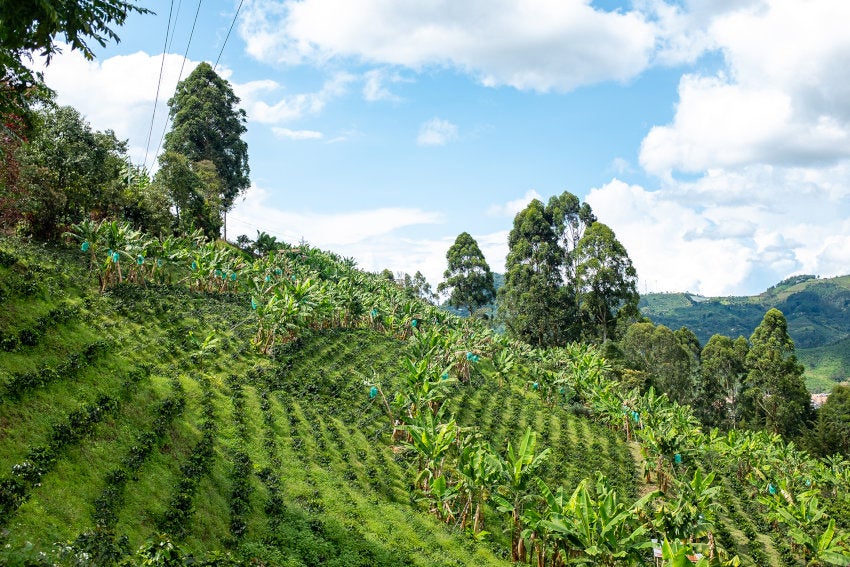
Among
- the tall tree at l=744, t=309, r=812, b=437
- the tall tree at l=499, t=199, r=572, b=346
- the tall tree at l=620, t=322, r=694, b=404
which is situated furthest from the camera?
the tall tree at l=499, t=199, r=572, b=346

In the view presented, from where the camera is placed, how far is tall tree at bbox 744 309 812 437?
155 ft

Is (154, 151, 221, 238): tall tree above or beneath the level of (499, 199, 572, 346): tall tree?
above

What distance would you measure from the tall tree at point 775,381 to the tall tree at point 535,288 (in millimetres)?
17083

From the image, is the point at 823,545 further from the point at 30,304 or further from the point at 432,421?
the point at 30,304

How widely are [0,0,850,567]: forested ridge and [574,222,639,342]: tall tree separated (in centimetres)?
27

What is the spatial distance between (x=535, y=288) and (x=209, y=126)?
36608mm

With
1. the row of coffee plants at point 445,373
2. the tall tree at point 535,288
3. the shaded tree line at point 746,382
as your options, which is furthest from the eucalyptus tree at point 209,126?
the shaded tree line at point 746,382

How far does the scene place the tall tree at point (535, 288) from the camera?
53281mm

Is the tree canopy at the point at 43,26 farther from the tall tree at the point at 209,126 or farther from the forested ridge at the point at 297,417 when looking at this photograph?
the tall tree at the point at 209,126

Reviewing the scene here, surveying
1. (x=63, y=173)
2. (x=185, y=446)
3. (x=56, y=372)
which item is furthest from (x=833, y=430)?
(x=63, y=173)

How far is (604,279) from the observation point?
5078 cm

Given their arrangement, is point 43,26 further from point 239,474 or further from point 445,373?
point 445,373

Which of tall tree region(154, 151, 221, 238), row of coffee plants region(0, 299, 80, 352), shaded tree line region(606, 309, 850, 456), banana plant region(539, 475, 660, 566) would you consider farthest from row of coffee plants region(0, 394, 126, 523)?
shaded tree line region(606, 309, 850, 456)

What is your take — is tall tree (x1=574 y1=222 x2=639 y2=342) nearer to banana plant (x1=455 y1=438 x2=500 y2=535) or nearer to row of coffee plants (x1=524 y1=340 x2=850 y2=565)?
A: row of coffee plants (x1=524 y1=340 x2=850 y2=565)
